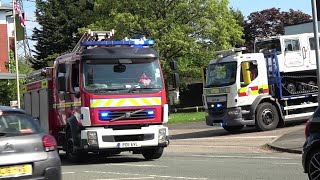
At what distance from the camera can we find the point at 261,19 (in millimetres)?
73125

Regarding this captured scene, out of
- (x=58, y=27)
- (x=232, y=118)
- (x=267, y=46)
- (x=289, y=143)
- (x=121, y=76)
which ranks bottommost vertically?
(x=289, y=143)

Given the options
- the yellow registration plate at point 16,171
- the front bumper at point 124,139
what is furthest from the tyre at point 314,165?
the front bumper at point 124,139

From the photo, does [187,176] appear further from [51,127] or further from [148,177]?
[51,127]

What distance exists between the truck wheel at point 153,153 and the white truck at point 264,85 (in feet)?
27.5

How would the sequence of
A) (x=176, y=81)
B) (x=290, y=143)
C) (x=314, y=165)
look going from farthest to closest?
(x=290, y=143), (x=176, y=81), (x=314, y=165)

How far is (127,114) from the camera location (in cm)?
1412

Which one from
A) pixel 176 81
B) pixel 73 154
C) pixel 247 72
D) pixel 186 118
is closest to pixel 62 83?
pixel 73 154

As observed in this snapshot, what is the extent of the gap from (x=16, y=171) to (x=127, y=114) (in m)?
6.04

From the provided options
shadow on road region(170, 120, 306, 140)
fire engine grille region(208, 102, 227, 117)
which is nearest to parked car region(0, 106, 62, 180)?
fire engine grille region(208, 102, 227, 117)

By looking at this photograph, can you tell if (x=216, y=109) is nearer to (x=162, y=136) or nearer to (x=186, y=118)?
(x=162, y=136)

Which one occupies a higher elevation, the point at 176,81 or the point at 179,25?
the point at 179,25

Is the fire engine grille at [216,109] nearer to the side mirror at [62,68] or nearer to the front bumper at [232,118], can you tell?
the front bumper at [232,118]

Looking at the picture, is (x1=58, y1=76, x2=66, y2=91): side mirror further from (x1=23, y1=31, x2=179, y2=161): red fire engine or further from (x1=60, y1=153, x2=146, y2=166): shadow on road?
(x1=60, y1=153, x2=146, y2=166): shadow on road

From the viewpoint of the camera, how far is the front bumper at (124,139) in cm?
1397
